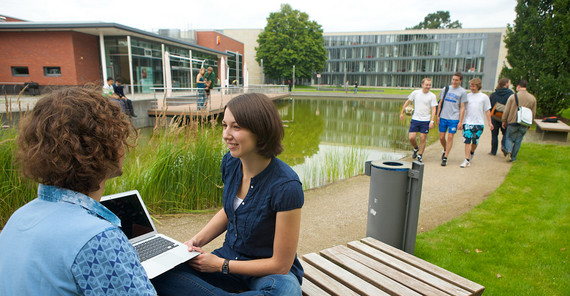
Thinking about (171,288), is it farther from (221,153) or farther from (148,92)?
(148,92)

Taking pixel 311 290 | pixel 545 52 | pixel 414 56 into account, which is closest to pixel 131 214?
pixel 311 290

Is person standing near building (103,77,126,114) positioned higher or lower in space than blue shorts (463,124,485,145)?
higher

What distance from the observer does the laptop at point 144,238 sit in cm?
175

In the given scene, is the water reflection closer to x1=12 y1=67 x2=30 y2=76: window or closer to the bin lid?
the bin lid

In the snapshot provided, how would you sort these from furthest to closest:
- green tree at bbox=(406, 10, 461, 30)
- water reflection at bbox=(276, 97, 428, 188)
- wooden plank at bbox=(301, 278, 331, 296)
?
green tree at bbox=(406, 10, 461, 30) < water reflection at bbox=(276, 97, 428, 188) < wooden plank at bbox=(301, 278, 331, 296)

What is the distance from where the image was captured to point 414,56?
211 ft

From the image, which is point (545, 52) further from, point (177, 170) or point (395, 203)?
point (177, 170)

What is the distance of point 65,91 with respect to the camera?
1082 millimetres

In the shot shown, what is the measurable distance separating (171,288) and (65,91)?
1.06 m

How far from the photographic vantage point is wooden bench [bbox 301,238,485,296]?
2.15 meters

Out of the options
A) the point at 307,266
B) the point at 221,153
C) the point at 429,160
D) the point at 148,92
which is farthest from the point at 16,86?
the point at 307,266

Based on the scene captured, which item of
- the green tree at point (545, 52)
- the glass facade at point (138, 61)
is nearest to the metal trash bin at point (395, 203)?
the green tree at point (545, 52)

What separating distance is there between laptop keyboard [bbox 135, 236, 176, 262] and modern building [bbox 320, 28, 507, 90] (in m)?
57.3

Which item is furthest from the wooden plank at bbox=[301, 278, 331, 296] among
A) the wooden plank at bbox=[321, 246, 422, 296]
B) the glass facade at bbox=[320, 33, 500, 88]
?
the glass facade at bbox=[320, 33, 500, 88]
